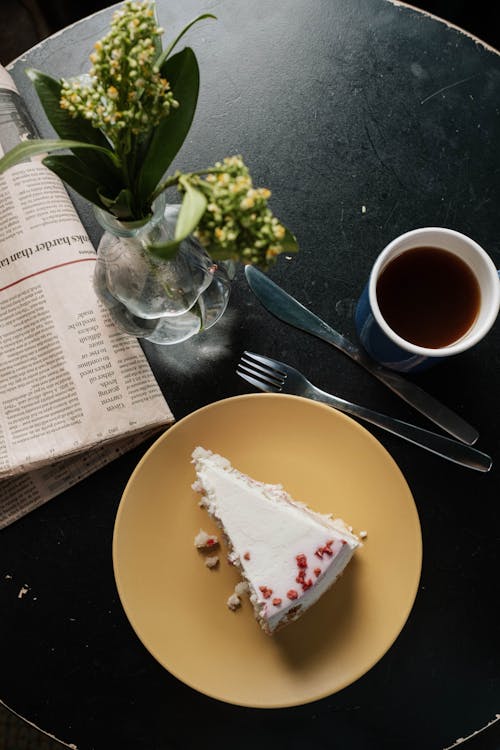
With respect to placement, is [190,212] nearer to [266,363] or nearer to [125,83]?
[125,83]

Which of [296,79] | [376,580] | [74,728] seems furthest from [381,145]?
[74,728]

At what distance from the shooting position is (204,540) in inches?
36.2

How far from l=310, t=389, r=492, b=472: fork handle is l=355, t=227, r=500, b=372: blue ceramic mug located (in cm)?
9

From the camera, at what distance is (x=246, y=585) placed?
911 mm

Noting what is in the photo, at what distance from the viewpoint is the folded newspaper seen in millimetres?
930

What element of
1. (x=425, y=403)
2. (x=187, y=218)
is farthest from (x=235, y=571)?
(x=187, y=218)

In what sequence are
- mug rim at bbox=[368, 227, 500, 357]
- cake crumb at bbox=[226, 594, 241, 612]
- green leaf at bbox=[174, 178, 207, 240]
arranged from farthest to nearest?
1. cake crumb at bbox=[226, 594, 241, 612]
2. mug rim at bbox=[368, 227, 500, 357]
3. green leaf at bbox=[174, 178, 207, 240]

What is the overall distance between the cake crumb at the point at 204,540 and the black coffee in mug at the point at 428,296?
43cm

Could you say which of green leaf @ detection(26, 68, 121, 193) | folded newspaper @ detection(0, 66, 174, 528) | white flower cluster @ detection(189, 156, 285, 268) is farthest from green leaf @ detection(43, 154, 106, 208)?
folded newspaper @ detection(0, 66, 174, 528)

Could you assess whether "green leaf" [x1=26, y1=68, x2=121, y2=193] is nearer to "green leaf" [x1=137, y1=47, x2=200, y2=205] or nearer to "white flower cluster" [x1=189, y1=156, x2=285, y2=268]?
A: "green leaf" [x1=137, y1=47, x2=200, y2=205]

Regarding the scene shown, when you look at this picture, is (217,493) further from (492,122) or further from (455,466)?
(492,122)

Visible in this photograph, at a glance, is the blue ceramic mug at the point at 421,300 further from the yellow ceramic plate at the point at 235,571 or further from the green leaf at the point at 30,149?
the green leaf at the point at 30,149

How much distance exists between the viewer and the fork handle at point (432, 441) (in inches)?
36.9

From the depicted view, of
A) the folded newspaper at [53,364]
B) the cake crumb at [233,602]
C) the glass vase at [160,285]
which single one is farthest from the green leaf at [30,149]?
the cake crumb at [233,602]
